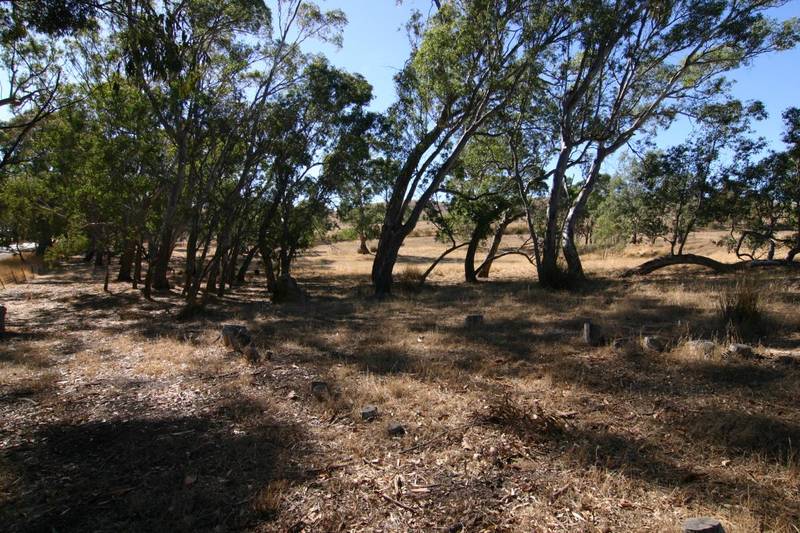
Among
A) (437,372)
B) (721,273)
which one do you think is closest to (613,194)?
(721,273)

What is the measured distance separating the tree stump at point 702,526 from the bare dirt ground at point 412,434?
9.2 inches

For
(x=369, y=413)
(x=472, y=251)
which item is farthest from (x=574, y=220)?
(x=369, y=413)

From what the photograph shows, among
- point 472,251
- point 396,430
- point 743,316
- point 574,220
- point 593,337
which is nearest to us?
point 396,430

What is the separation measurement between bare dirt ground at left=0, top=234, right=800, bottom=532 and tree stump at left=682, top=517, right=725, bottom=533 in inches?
9.2

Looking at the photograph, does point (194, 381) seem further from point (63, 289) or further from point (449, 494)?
point (63, 289)

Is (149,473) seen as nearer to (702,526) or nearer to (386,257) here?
(702,526)

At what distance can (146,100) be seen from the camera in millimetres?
12859

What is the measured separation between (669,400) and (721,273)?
1472cm

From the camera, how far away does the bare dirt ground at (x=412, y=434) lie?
3.13 meters

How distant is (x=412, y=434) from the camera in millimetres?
4254

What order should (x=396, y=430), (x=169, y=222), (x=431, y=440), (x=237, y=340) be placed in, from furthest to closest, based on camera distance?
1. (x=169, y=222)
2. (x=237, y=340)
3. (x=396, y=430)
4. (x=431, y=440)

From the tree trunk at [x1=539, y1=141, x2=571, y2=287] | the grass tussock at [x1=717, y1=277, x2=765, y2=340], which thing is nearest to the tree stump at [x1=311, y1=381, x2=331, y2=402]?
the grass tussock at [x1=717, y1=277, x2=765, y2=340]

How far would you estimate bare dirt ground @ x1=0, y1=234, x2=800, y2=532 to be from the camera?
3.13 meters

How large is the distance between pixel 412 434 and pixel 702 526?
7.36 ft
